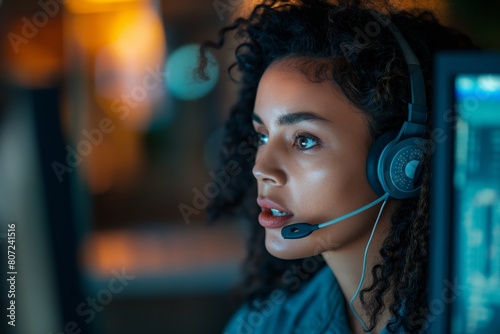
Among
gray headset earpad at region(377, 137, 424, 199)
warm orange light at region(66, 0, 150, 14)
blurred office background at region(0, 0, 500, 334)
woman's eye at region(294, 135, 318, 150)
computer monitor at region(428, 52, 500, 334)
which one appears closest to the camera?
computer monitor at region(428, 52, 500, 334)

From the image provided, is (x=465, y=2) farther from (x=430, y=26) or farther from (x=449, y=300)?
(x=449, y=300)

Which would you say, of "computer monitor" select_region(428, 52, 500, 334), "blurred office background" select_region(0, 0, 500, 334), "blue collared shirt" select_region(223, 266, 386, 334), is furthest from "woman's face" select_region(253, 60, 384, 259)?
"blurred office background" select_region(0, 0, 500, 334)

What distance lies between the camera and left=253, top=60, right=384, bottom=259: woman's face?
38.2 inches

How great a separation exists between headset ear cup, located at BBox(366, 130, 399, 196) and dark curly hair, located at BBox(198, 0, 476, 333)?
0.05 meters

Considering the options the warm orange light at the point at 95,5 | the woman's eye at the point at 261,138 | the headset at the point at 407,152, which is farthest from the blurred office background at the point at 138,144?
the headset at the point at 407,152

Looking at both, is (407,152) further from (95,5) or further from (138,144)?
(95,5)

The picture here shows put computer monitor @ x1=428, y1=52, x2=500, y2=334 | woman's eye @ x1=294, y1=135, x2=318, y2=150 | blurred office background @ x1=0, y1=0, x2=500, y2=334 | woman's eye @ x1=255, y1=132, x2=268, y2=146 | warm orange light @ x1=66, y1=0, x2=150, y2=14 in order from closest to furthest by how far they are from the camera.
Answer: computer monitor @ x1=428, y1=52, x2=500, y2=334
woman's eye @ x1=294, y1=135, x2=318, y2=150
woman's eye @ x1=255, y1=132, x2=268, y2=146
blurred office background @ x1=0, y1=0, x2=500, y2=334
warm orange light @ x1=66, y1=0, x2=150, y2=14

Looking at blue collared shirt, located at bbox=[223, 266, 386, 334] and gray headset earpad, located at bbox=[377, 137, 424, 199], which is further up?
gray headset earpad, located at bbox=[377, 137, 424, 199]

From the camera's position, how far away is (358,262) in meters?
1.04

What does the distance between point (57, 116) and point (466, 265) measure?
133 cm

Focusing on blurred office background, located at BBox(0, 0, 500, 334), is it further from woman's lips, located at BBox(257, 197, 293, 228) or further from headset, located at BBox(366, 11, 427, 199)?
headset, located at BBox(366, 11, 427, 199)

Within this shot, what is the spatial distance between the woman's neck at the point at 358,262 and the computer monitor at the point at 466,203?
0.34 metres

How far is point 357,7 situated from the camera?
1.02m

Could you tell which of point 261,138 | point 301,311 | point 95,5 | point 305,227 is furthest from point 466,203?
point 95,5
